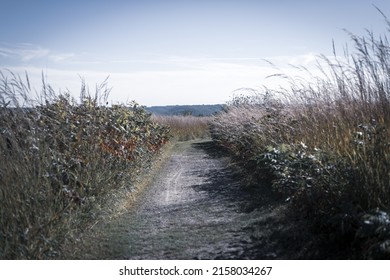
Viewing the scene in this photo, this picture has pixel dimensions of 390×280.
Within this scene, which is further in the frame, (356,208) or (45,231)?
(45,231)

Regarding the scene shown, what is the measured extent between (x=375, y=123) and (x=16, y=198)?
3679 mm

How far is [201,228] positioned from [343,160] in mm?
1824

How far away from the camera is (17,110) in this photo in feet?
16.5

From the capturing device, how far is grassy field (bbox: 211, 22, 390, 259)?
3725 mm

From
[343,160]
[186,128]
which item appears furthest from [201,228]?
[186,128]

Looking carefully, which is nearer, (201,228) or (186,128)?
(201,228)

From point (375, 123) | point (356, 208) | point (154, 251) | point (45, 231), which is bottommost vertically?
point (154, 251)

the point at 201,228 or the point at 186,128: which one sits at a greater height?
the point at 186,128

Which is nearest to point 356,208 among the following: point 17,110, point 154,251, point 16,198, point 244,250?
point 244,250

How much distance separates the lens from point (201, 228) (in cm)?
515

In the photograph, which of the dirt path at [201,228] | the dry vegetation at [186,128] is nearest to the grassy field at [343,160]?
the dirt path at [201,228]

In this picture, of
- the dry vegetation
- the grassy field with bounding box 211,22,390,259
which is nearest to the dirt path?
the grassy field with bounding box 211,22,390,259

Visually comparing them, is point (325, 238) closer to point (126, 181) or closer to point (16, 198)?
point (16, 198)

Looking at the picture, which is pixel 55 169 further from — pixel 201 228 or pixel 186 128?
pixel 186 128
